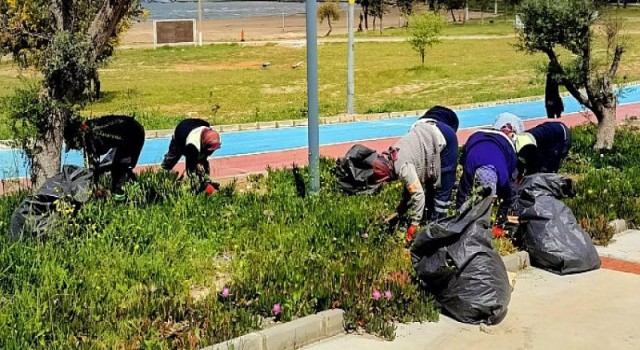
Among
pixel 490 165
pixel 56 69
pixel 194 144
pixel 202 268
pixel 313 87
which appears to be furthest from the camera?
pixel 313 87

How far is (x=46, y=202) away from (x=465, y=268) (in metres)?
3.61

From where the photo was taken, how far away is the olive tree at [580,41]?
12.0 metres

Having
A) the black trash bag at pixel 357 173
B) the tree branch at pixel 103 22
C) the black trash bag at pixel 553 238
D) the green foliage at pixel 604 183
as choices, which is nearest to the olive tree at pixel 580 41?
the green foliage at pixel 604 183

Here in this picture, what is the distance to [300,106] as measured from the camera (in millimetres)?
22031

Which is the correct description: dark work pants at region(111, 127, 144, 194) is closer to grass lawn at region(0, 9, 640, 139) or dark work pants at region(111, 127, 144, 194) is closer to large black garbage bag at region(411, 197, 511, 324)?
large black garbage bag at region(411, 197, 511, 324)

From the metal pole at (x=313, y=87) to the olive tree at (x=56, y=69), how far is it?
2013 mm

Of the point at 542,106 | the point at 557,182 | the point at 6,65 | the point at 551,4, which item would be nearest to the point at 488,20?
the point at 6,65

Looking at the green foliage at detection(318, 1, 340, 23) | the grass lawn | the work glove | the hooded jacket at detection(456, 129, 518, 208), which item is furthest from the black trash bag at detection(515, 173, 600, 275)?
the green foliage at detection(318, 1, 340, 23)

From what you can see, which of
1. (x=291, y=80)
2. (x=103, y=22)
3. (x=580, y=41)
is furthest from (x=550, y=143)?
(x=291, y=80)

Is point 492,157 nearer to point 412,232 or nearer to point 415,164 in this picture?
point 415,164

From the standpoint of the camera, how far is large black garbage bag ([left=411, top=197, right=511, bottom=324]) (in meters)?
5.84

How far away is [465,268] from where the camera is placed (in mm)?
5879

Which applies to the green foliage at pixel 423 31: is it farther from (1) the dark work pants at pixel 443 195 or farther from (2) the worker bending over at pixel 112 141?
(1) the dark work pants at pixel 443 195

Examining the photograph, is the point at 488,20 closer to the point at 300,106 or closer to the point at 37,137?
the point at 300,106
